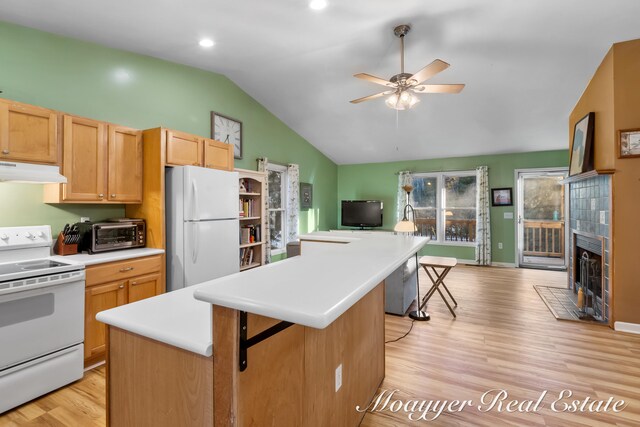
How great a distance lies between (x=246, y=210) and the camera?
15.1 feet

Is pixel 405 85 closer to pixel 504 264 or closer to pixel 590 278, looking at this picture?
pixel 590 278

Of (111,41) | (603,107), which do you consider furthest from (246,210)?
(603,107)

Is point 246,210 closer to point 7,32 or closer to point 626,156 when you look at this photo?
point 7,32

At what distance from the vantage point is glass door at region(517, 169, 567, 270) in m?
6.09

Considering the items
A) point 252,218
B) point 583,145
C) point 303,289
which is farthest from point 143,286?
point 583,145

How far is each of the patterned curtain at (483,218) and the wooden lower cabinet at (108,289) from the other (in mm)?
5778

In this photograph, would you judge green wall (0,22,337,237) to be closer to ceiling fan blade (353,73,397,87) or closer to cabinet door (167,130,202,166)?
cabinet door (167,130,202,166)

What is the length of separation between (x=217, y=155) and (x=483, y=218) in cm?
516

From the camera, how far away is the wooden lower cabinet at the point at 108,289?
2.39 metres

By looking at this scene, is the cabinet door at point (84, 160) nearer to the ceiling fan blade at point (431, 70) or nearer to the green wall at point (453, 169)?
the ceiling fan blade at point (431, 70)

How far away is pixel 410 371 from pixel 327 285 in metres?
1.89

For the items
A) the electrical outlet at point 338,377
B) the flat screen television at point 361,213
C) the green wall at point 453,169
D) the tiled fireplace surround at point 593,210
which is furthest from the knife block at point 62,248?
the green wall at point 453,169

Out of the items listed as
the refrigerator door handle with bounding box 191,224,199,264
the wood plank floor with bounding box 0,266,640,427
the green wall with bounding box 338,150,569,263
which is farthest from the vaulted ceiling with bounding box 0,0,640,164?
the wood plank floor with bounding box 0,266,640,427

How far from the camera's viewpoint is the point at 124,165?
2971mm
